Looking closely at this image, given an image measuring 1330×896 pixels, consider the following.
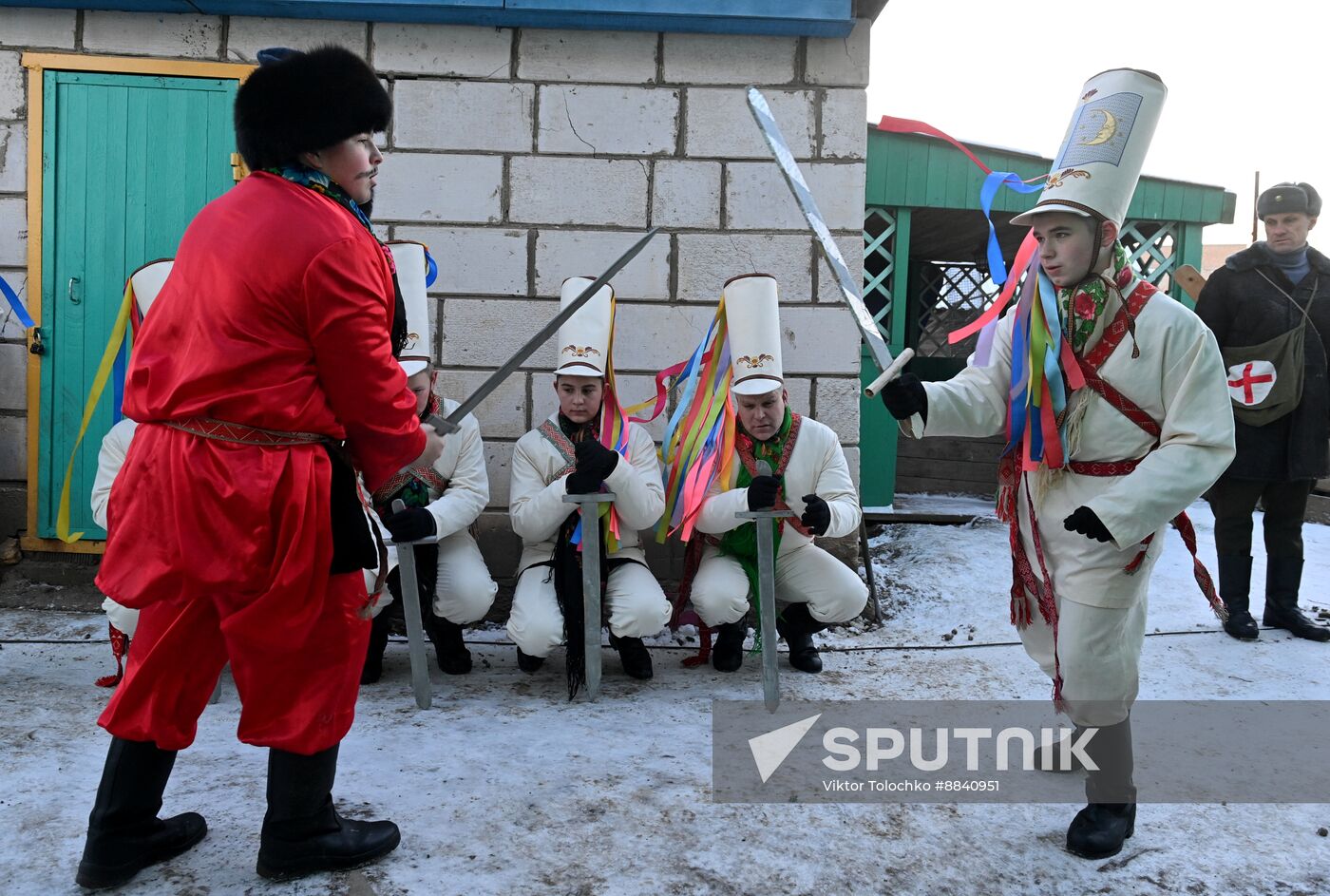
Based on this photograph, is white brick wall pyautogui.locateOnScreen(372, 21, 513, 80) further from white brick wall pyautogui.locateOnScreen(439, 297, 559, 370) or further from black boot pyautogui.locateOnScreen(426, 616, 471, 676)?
black boot pyautogui.locateOnScreen(426, 616, 471, 676)

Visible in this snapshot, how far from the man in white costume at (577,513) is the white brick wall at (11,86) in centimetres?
255

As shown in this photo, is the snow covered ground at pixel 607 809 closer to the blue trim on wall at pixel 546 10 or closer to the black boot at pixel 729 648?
the black boot at pixel 729 648

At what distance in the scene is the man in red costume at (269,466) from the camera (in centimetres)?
180

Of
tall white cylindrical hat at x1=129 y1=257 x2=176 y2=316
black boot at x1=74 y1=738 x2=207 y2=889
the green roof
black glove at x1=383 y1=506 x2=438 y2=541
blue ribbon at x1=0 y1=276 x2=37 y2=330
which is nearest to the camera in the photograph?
black boot at x1=74 y1=738 x2=207 y2=889

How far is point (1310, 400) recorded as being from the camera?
3.94m

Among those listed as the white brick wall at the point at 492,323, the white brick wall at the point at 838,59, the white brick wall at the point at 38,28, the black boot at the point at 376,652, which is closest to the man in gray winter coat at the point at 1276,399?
the white brick wall at the point at 838,59

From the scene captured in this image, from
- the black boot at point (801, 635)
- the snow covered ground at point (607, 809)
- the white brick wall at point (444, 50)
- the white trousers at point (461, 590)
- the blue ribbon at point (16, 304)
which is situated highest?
the white brick wall at point (444, 50)

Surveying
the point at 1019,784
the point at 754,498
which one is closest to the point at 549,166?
the point at 754,498

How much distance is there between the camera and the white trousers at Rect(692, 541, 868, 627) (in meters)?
3.49

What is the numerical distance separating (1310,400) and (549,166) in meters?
3.33

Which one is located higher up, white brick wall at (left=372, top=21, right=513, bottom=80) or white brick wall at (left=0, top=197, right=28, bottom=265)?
white brick wall at (left=372, top=21, right=513, bottom=80)

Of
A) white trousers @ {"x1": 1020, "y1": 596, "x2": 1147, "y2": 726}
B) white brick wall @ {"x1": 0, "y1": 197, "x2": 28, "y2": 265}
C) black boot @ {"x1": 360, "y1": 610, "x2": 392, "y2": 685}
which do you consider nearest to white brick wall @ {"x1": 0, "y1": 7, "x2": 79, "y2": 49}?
white brick wall @ {"x1": 0, "y1": 197, "x2": 28, "y2": 265}

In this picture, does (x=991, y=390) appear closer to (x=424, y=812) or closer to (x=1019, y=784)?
(x=1019, y=784)

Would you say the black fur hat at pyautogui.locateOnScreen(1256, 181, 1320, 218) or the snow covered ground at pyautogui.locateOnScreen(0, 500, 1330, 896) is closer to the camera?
the snow covered ground at pyautogui.locateOnScreen(0, 500, 1330, 896)
